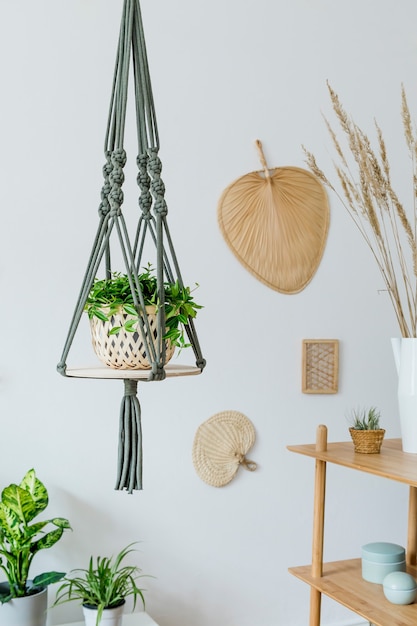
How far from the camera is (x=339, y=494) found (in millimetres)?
2816

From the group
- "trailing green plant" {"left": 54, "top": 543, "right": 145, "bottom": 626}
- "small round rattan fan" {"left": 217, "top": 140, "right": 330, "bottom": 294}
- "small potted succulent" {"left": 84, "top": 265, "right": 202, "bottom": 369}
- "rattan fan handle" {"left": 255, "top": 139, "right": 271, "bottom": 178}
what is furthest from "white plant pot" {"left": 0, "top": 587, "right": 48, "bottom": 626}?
"rattan fan handle" {"left": 255, "top": 139, "right": 271, "bottom": 178}

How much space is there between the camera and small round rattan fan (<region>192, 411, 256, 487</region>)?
102 inches

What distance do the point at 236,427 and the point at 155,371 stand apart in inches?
60.7

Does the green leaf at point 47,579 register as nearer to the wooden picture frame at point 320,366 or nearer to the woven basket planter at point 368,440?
the woven basket planter at point 368,440

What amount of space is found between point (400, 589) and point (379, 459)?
1.00 ft

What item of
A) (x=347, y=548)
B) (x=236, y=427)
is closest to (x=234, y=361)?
(x=236, y=427)

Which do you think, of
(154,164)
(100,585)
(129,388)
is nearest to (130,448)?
→ (129,388)

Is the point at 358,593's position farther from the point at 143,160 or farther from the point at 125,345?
the point at 143,160

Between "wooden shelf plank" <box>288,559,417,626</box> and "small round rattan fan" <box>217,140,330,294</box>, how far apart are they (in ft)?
A: 3.61

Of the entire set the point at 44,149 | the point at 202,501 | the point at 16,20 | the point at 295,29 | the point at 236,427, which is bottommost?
the point at 202,501

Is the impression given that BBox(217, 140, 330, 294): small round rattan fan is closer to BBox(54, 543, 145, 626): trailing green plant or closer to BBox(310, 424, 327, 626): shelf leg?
BBox(310, 424, 327, 626): shelf leg

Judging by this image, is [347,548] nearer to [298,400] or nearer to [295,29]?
[298,400]

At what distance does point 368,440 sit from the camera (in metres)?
1.89

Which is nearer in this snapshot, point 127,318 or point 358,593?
point 127,318
